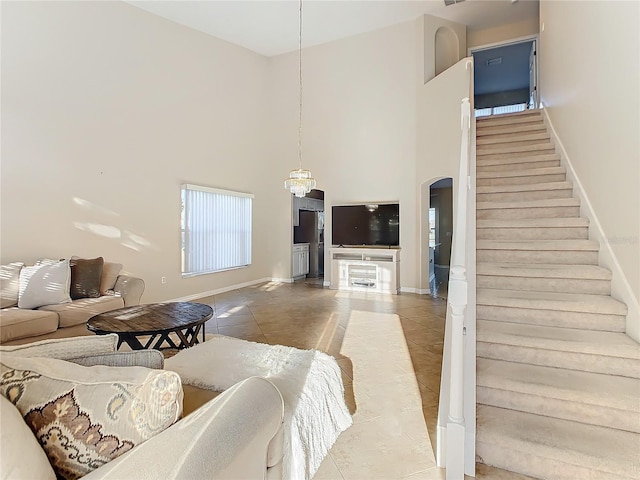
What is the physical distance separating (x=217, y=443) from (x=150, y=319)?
2238mm

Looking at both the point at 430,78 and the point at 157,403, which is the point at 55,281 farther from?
the point at 430,78

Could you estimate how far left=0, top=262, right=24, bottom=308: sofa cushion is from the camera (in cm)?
342

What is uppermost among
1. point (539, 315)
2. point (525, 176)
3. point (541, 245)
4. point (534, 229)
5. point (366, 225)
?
point (525, 176)

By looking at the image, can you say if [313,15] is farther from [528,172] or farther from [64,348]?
[64,348]

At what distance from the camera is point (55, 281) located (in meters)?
3.54

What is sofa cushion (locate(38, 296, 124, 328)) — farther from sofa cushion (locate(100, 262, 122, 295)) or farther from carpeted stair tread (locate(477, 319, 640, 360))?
carpeted stair tread (locate(477, 319, 640, 360))

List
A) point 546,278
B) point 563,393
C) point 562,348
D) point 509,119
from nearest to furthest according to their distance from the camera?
point 563,393 < point 562,348 < point 546,278 < point 509,119

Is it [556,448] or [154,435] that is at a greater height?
[154,435]

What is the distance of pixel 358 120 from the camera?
7258mm

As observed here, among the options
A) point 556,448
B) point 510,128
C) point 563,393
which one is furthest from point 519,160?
point 556,448

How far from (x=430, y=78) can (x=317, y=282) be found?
197 inches

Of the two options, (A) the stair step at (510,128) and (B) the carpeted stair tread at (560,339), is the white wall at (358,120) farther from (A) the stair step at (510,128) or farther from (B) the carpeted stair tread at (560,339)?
(B) the carpeted stair tread at (560,339)

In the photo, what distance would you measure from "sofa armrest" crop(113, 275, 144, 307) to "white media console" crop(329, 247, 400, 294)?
159 inches

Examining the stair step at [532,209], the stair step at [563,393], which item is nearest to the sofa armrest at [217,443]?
the stair step at [563,393]
